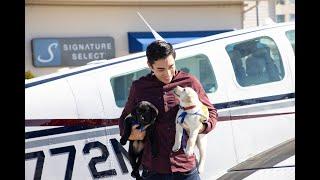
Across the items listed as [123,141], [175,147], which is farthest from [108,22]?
[175,147]

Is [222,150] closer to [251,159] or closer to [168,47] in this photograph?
[251,159]

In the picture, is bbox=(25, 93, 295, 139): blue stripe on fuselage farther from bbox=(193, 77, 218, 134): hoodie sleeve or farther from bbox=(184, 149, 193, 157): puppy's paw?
bbox=(184, 149, 193, 157): puppy's paw

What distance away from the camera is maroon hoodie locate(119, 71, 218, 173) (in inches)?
144

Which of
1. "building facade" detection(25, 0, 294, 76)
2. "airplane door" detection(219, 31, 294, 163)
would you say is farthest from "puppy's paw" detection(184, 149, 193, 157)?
"building facade" detection(25, 0, 294, 76)

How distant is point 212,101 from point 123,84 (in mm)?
618

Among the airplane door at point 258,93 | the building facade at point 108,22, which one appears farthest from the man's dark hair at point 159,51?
the building facade at point 108,22

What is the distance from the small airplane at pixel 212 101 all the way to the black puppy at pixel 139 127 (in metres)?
0.09

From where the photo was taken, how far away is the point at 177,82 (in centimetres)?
367

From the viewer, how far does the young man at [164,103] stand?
3646 millimetres

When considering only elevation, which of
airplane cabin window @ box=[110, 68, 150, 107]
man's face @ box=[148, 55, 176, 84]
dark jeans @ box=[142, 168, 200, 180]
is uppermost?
man's face @ box=[148, 55, 176, 84]

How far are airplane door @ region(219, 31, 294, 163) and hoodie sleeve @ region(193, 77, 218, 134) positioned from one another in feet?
1.06

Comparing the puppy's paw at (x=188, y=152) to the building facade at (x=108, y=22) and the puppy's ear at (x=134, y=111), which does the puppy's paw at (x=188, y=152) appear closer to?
the puppy's ear at (x=134, y=111)
